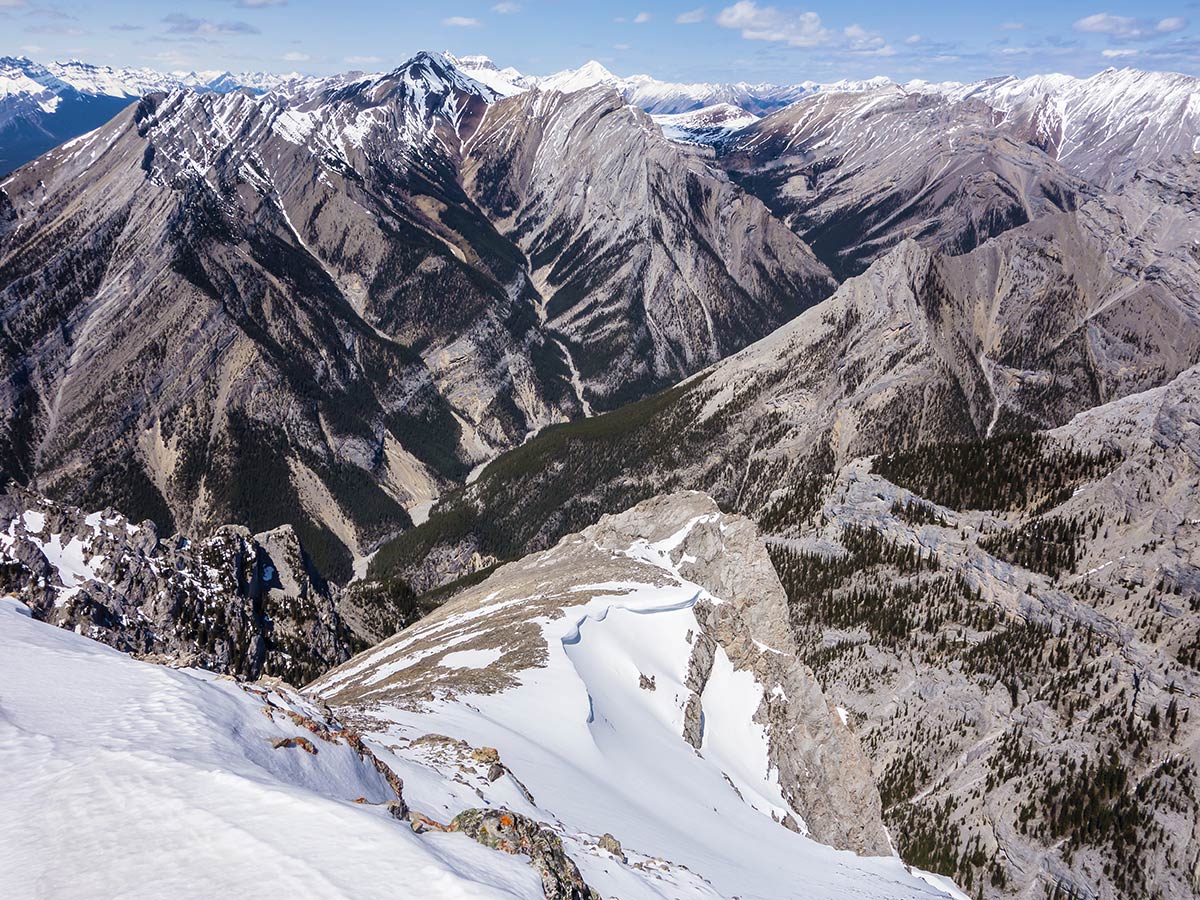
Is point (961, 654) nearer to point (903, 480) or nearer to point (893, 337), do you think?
point (903, 480)

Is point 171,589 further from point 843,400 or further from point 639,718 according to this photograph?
point 843,400

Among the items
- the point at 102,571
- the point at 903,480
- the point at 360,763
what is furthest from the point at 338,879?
the point at 903,480

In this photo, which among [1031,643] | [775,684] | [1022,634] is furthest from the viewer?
[1022,634]

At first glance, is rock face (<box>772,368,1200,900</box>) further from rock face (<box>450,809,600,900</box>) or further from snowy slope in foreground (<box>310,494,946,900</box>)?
rock face (<box>450,809,600,900</box>)

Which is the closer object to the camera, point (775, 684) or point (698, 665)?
point (698, 665)

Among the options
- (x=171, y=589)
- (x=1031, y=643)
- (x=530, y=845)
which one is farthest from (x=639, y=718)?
(x=1031, y=643)

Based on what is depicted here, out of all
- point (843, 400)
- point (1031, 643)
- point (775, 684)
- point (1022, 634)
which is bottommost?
point (775, 684)
